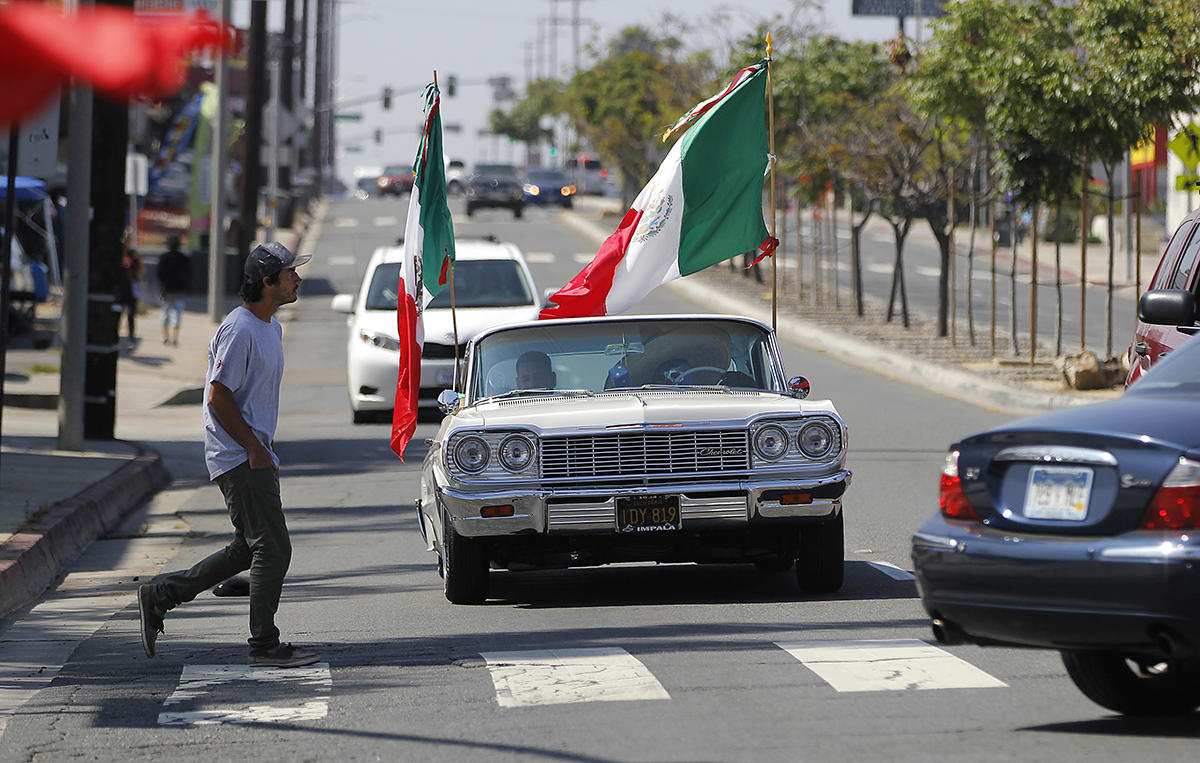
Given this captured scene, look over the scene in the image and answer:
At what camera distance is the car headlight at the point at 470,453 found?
30.0 ft

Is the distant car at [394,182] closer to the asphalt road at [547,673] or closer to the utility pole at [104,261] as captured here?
the utility pole at [104,261]

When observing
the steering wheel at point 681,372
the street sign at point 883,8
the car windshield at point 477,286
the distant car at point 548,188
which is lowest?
the steering wheel at point 681,372

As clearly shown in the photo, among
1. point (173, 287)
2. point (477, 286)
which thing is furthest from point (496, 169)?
point (477, 286)

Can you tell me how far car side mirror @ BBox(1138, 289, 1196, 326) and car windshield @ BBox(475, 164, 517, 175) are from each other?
226ft

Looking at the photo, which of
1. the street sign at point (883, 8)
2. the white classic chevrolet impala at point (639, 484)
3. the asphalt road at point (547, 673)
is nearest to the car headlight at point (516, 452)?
the white classic chevrolet impala at point (639, 484)

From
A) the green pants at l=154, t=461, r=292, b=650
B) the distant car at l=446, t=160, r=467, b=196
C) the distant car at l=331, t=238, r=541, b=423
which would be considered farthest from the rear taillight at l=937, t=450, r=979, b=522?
the distant car at l=446, t=160, r=467, b=196

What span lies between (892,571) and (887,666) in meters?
3.03

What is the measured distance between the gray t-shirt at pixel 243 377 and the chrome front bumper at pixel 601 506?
140 centimetres

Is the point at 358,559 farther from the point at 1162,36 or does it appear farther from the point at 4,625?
the point at 1162,36

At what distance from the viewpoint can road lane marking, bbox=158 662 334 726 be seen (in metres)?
6.98

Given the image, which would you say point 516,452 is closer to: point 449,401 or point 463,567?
point 463,567

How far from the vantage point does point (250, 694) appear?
24.5 feet

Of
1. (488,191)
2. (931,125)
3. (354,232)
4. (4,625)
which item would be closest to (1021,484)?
(4,625)

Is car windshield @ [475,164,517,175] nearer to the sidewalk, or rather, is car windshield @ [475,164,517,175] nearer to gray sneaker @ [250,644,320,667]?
the sidewalk
